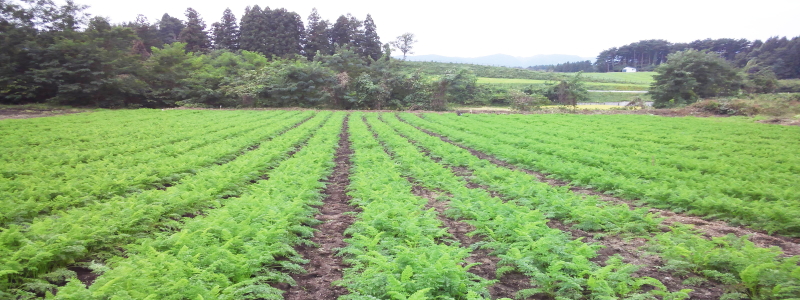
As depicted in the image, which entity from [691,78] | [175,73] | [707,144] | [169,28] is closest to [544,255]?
[707,144]

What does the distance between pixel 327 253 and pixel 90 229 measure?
3.80 metres

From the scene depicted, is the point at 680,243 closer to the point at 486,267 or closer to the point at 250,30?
the point at 486,267

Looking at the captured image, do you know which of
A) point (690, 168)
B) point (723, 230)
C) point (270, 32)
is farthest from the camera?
point (270, 32)

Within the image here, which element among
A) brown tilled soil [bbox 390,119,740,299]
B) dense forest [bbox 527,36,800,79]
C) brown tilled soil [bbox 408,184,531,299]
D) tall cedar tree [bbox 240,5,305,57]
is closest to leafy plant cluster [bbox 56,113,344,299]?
brown tilled soil [bbox 408,184,531,299]

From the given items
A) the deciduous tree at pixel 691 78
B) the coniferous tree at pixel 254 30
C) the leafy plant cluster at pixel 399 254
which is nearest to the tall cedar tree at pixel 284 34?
the coniferous tree at pixel 254 30

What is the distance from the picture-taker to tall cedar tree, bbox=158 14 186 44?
74500 mm

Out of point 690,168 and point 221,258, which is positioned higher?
point 221,258

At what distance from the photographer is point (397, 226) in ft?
20.8

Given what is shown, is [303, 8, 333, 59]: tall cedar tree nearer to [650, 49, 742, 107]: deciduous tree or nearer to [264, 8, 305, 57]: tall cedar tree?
[264, 8, 305, 57]: tall cedar tree

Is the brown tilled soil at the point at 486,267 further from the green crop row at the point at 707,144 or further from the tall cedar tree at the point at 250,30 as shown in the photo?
the tall cedar tree at the point at 250,30

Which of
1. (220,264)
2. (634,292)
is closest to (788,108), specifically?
(634,292)

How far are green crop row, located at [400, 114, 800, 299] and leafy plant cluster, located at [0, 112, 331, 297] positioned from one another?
763 centimetres

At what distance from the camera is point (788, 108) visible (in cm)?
3198

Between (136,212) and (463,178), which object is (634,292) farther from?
(136,212)
